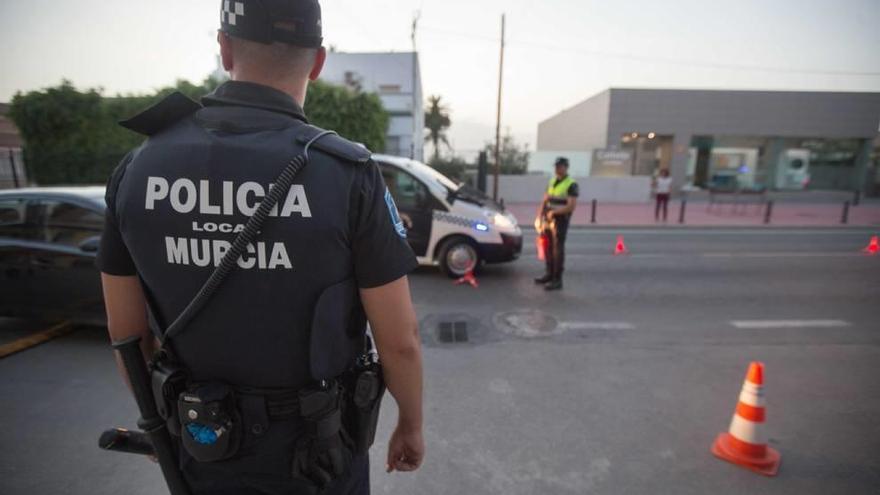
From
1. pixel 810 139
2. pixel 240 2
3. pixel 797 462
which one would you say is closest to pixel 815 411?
pixel 797 462

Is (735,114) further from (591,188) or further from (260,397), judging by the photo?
(260,397)

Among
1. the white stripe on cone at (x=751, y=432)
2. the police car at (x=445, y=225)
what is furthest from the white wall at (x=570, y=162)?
the white stripe on cone at (x=751, y=432)

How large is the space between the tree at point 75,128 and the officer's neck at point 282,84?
781 inches

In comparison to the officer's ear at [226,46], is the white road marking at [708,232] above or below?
below

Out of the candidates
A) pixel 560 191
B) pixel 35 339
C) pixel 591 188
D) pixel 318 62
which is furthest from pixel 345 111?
pixel 318 62

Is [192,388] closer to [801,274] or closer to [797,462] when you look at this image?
[797,462]

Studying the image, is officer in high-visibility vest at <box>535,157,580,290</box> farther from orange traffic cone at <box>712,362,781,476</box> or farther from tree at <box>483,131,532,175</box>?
tree at <box>483,131,532,175</box>

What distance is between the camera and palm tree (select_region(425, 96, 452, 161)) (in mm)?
57125

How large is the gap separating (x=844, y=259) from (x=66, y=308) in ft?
39.5

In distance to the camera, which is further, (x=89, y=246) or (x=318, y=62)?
(x=89, y=246)

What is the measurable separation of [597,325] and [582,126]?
94.7 feet

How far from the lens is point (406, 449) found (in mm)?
1427

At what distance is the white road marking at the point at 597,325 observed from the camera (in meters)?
4.88

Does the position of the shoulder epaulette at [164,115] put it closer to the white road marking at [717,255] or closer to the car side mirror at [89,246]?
the car side mirror at [89,246]
